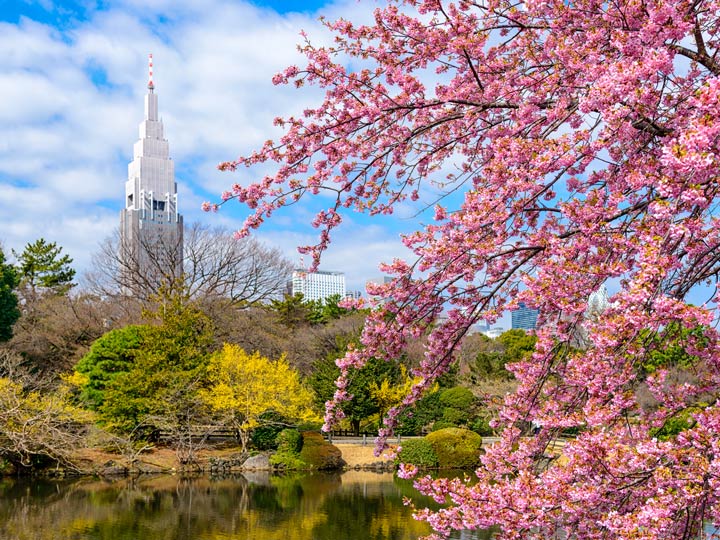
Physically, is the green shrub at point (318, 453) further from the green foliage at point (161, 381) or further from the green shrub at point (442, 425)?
the green shrub at point (442, 425)

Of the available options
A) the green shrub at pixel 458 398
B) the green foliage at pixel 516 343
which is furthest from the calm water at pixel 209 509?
the green foliage at pixel 516 343

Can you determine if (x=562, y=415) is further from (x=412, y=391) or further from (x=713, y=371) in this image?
(x=412, y=391)

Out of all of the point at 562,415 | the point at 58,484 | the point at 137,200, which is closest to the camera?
the point at 562,415

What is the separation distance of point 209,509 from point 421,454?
760cm

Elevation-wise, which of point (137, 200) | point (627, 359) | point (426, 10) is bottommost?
point (627, 359)

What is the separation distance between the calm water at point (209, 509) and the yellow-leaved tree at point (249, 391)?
212cm

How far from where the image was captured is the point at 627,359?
8.46 ft

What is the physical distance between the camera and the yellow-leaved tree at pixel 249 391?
1938 cm

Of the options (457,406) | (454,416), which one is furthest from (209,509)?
(457,406)

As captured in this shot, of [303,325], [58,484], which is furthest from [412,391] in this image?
[303,325]

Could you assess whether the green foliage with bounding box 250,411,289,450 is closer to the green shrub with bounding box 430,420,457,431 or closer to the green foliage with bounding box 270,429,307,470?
the green foliage with bounding box 270,429,307,470

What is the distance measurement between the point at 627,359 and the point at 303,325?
29.1 meters

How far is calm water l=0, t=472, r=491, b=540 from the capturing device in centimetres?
1137

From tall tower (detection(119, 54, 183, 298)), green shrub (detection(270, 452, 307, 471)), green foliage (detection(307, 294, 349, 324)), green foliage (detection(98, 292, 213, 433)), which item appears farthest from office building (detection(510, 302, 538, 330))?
tall tower (detection(119, 54, 183, 298))
